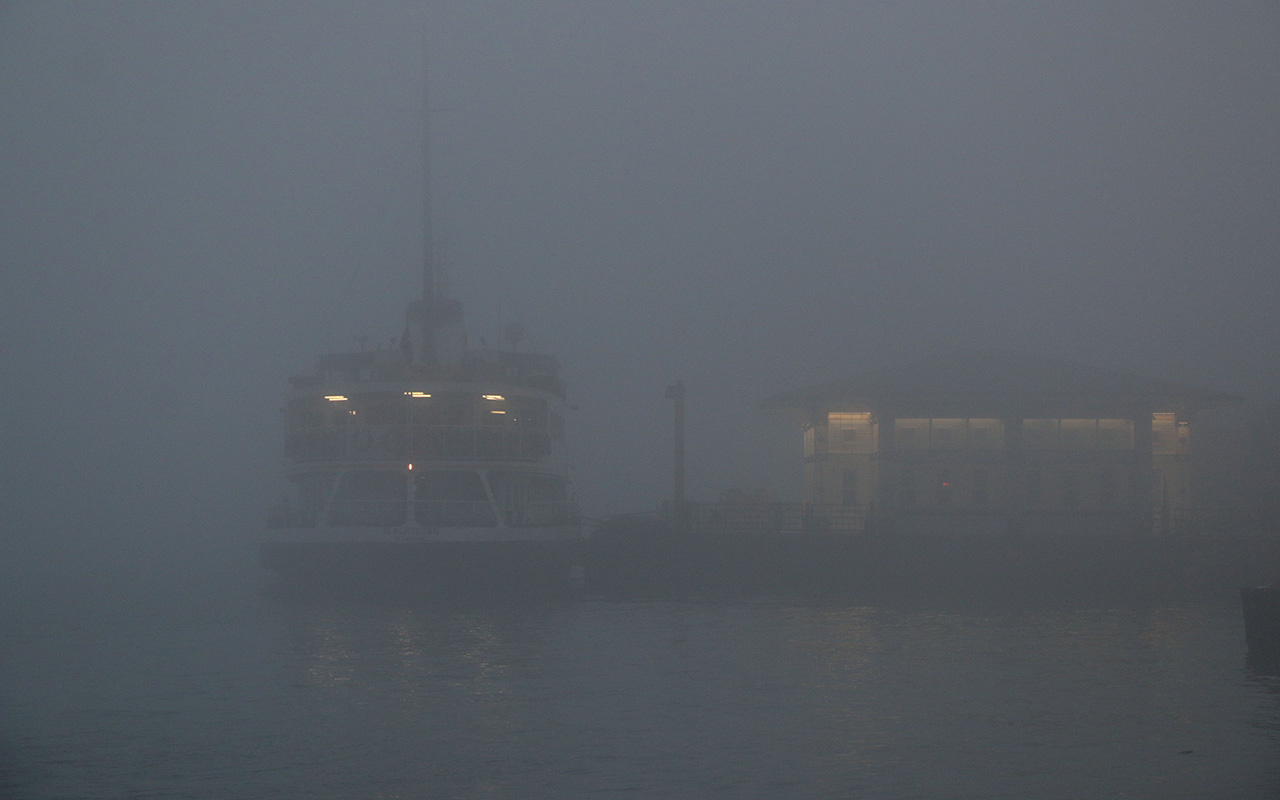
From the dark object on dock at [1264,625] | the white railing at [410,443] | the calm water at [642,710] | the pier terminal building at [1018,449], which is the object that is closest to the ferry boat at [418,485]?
the white railing at [410,443]

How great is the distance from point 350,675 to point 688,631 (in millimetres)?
9206

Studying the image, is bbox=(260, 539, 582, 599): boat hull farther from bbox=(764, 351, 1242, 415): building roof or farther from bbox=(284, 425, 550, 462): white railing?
bbox=(764, 351, 1242, 415): building roof

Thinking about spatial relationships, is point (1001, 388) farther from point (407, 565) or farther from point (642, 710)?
point (642, 710)

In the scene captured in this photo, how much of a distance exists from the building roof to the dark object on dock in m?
22.4

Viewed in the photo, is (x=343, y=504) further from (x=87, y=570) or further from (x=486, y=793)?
(x=87, y=570)

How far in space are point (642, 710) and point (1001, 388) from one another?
32.8 metres

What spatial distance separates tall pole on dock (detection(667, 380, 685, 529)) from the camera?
1714 inches

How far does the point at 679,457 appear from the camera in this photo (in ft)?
155

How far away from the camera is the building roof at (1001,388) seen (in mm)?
45562

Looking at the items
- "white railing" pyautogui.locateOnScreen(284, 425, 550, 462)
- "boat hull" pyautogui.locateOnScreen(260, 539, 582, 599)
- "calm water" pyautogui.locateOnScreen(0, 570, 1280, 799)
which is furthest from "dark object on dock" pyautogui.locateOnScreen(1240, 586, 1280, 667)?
"white railing" pyautogui.locateOnScreen(284, 425, 550, 462)

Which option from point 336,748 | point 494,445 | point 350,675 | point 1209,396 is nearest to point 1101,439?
point 1209,396

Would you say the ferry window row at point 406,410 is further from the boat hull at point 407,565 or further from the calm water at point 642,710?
the calm water at point 642,710

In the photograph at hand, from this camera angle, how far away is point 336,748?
15.0m

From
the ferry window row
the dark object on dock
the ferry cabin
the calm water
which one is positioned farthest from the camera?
the ferry window row
